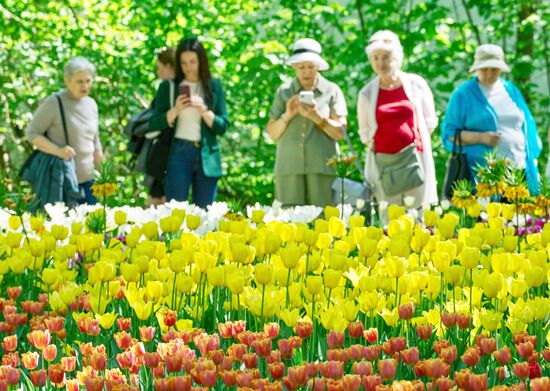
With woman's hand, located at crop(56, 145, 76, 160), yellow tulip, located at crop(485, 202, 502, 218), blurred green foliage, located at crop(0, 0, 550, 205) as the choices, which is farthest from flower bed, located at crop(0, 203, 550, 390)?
blurred green foliage, located at crop(0, 0, 550, 205)

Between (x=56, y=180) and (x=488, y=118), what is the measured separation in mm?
3027

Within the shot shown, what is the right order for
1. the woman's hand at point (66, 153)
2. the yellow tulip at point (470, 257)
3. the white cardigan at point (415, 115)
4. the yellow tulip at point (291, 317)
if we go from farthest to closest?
the woman's hand at point (66, 153)
the white cardigan at point (415, 115)
the yellow tulip at point (470, 257)
the yellow tulip at point (291, 317)

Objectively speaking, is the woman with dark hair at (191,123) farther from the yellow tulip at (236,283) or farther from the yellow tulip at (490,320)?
the yellow tulip at (490,320)

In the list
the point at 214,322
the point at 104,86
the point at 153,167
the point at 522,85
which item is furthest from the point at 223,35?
the point at 214,322

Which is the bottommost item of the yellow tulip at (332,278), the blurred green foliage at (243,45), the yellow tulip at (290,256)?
the yellow tulip at (332,278)

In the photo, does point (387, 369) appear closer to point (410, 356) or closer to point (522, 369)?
point (410, 356)

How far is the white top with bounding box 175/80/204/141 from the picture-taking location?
7.82 metres

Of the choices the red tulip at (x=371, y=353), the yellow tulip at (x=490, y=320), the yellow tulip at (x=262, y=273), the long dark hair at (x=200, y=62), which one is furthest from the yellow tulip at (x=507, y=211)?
the long dark hair at (x=200, y=62)

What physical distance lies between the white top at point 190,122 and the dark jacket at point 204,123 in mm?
41

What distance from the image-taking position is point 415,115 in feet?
24.8

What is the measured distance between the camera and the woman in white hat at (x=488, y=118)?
7.64 m

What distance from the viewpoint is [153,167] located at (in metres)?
8.08

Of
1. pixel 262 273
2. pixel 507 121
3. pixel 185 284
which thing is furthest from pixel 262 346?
pixel 507 121

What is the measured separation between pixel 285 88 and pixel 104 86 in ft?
21.7
